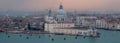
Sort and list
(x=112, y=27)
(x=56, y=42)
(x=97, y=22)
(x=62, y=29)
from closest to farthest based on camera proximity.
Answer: (x=56, y=42)
(x=62, y=29)
(x=112, y=27)
(x=97, y=22)

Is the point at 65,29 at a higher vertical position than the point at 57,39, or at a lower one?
higher

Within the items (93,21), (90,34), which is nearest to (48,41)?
(90,34)

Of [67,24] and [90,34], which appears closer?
[90,34]

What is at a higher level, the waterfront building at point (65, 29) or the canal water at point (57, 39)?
the waterfront building at point (65, 29)

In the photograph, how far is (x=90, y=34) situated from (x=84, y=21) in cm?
819

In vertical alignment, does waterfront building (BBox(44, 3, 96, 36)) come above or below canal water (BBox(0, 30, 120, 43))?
above

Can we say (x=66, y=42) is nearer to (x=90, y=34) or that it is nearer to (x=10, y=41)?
(x=10, y=41)

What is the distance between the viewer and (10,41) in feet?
48.6

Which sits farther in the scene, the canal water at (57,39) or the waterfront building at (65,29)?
the waterfront building at (65,29)

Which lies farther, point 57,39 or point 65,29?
point 65,29

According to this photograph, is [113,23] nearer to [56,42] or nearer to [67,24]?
[67,24]

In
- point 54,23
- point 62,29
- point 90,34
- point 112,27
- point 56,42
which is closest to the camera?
point 56,42

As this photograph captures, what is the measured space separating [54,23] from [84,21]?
5.74m

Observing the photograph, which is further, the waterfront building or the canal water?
the waterfront building
